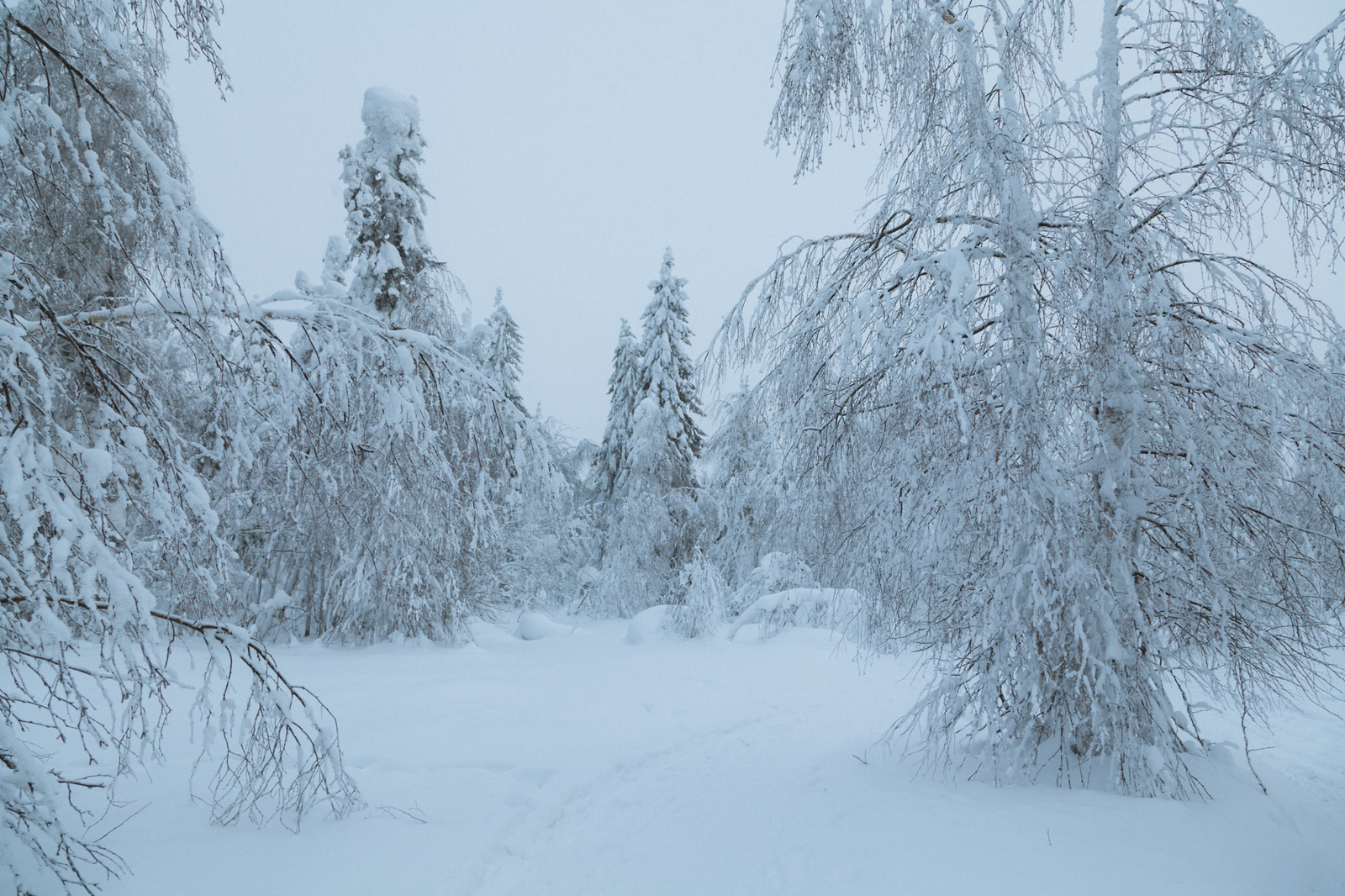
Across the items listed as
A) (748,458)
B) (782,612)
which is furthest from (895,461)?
(782,612)

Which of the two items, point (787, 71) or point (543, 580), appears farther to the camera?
point (543, 580)

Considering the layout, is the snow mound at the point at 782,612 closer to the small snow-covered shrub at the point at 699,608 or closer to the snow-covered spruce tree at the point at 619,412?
the small snow-covered shrub at the point at 699,608

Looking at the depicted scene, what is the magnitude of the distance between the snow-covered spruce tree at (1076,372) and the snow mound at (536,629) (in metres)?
10.6

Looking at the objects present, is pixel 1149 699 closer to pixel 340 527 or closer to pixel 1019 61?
pixel 1019 61

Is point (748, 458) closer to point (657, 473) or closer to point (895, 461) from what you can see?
point (895, 461)

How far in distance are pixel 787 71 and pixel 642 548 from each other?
47.9 ft

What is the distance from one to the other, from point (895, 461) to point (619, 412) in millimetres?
16526

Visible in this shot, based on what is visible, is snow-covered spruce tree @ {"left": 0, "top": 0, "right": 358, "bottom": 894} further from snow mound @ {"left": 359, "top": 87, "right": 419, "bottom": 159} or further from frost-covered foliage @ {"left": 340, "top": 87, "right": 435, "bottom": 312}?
snow mound @ {"left": 359, "top": 87, "right": 419, "bottom": 159}

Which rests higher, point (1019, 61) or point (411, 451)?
point (1019, 61)

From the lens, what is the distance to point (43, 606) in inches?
79.7

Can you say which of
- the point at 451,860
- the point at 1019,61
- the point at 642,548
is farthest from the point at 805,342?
the point at 642,548

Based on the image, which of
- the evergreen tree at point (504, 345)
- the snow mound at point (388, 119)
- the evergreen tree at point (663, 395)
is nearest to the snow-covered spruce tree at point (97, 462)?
the snow mound at point (388, 119)

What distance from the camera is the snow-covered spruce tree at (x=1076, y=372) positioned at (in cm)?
383

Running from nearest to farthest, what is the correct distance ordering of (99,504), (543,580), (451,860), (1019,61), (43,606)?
(43,606) < (99,504) < (451,860) < (1019,61) < (543,580)
